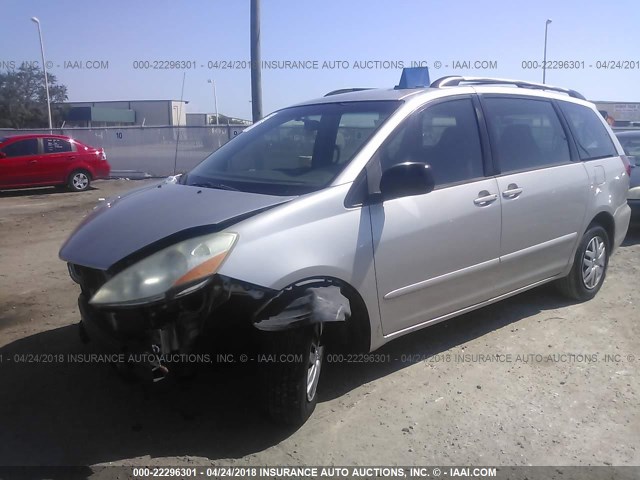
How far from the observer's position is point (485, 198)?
4.09 m

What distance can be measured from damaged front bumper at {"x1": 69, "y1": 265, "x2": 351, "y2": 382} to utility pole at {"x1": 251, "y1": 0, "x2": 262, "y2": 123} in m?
6.60

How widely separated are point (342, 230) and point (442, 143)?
1.21m

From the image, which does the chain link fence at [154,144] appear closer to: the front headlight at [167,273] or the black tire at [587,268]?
the black tire at [587,268]

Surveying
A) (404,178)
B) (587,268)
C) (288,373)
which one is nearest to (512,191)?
(404,178)

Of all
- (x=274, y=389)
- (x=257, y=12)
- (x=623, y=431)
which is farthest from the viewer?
(x=257, y=12)

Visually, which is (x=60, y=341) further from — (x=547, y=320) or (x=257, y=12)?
(x=257, y=12)

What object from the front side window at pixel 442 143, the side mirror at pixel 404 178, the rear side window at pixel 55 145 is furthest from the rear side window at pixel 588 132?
the rear side window at pixel 55 145

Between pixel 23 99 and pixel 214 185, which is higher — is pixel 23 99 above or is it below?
above

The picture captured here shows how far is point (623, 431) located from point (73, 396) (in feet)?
10.6

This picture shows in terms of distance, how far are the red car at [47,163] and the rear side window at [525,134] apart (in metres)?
13.0

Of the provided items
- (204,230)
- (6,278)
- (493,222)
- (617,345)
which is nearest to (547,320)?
(617,345)

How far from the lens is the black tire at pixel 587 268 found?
5.19 m

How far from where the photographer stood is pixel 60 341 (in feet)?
14.4

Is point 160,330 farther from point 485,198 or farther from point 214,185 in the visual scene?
point 485,198
